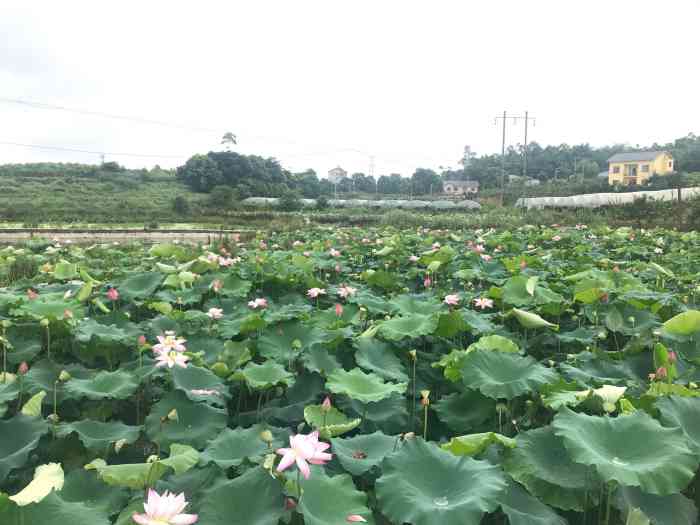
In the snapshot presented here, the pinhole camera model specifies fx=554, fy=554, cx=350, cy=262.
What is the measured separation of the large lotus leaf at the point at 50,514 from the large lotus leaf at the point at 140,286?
2294 mm

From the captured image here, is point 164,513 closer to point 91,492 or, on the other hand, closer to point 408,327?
point 91,492

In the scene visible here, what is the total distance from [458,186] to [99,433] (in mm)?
71708

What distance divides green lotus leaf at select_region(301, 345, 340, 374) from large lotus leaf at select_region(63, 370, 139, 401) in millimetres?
593

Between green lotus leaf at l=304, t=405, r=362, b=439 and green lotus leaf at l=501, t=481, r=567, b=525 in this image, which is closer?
green lotus leaf at l=501, t=481, r=567, b=525

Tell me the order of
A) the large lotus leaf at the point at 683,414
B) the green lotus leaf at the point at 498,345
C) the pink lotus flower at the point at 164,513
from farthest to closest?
the green lotus leaf at the point at 498,345 < the large lotus leaf at the point at 683,414 < the pink lotus flower at the point at 164,513

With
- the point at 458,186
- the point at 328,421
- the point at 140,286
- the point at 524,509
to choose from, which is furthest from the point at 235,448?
the point at 458,186

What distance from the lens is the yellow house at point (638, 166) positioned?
5588 centimetres

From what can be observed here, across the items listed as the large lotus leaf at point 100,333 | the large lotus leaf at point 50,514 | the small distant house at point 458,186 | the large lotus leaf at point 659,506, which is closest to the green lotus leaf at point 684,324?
the large lotus leaf at point 659,506

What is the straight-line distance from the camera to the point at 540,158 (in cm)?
6788

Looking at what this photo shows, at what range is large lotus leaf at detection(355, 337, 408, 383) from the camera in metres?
2.05

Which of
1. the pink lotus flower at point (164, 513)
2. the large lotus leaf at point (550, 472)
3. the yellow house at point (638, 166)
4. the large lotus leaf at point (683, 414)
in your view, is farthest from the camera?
the yellow house at point (638, 166)

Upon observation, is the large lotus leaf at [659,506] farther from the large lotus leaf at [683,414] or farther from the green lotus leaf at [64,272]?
the green lotus leaf at [64,272]

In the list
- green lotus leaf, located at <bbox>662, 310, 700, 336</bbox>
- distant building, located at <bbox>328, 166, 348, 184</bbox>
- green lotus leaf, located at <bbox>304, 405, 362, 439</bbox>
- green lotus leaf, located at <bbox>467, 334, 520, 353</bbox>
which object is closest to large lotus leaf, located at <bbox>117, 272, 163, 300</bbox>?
green lotus leaf, located at <bbox>304, 405, 362, 439</bbox>

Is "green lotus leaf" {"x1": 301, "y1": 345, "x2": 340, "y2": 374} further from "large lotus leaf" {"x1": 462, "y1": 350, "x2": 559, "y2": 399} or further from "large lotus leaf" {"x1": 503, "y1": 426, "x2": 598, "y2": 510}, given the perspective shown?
"large lotus leaf" {"x1": 503, "y1": 426, "x2": 598, "y2": 510}
